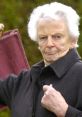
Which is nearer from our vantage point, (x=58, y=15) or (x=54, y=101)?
(x=54, y=101)

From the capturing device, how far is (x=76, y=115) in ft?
12.6

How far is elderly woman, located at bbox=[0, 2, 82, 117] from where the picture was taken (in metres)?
3.88

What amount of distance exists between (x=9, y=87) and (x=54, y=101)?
0.54m

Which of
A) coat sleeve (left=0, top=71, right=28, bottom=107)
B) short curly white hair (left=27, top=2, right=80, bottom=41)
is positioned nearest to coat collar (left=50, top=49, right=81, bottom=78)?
short curly white hair (left=27, top=2, right=80, bottom=41)

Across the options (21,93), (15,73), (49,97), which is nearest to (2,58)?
(15,73)

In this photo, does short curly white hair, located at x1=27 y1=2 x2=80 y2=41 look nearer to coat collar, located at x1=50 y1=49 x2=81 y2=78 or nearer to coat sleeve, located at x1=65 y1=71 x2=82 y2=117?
coat collar, located at x1=50 y1=49 x2=81 y2=78

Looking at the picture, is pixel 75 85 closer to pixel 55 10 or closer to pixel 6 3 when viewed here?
pixel 55 10

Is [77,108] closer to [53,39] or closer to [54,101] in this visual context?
[54,101]

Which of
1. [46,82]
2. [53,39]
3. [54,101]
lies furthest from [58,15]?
[54,101]

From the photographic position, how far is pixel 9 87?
4.32m

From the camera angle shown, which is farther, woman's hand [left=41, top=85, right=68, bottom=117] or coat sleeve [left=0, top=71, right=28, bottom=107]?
coat sleeve [left=0, top=71, right=28, bottom=107]

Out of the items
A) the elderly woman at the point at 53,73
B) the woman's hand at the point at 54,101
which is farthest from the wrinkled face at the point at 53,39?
the woman's hand at the point at 54,101

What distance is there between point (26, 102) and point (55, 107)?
28 centimetres

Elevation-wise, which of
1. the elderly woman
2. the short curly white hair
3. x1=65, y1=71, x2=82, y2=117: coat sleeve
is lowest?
x1=65, y1=71, x2=82, y2=117: coat sleeve
